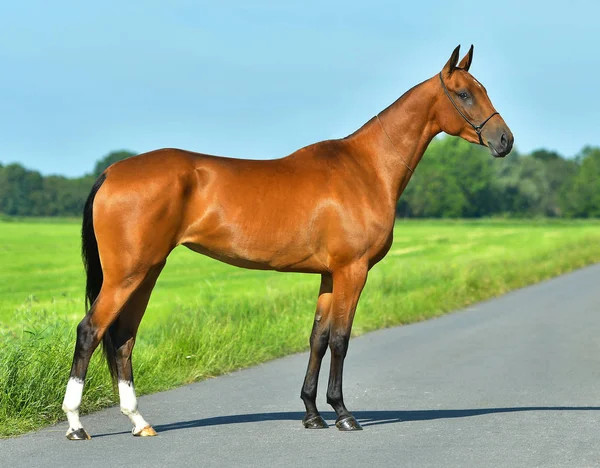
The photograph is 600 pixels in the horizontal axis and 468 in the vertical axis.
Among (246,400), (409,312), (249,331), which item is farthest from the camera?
(409,312)

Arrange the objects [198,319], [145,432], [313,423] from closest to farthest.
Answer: [145,432], [313,423], [198,319]

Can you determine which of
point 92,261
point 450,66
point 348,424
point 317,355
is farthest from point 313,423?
point 450,66

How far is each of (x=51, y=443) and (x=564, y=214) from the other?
123223 mm

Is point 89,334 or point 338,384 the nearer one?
point 89,334

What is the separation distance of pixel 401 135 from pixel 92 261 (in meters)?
2.49

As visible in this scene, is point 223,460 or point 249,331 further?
point 249,331

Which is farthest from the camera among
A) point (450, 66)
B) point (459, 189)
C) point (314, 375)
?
point (459, 189)

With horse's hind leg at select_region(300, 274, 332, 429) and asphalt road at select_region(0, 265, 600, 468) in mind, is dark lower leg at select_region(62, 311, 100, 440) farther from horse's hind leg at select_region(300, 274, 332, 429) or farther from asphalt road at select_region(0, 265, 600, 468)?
horse's hind leg at select_region(300, 274, 332, 429)

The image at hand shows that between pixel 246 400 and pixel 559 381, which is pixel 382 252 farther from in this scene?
pixel 559 381

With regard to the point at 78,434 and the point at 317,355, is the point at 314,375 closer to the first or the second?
the point at 317,355

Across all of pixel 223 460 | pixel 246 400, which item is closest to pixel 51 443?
pixel 223 460

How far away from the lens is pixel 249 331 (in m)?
11.5

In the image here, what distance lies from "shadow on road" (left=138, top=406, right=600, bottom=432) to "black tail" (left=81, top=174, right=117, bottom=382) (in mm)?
652

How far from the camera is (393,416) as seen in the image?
779cm
